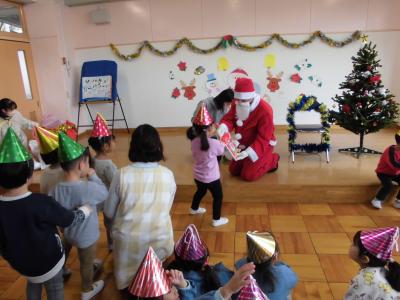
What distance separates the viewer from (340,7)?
4.97 meters

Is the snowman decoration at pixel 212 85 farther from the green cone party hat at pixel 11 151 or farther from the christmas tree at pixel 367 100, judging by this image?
the green cone party hat at pixel 11 151

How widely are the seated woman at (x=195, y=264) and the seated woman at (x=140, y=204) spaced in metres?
0.28

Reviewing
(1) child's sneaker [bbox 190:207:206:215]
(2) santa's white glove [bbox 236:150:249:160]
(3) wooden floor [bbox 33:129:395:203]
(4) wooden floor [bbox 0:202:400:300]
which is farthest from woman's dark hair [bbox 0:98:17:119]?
(2) santa's white glove [bbox 236:150:249:160]

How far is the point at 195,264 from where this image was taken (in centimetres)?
152

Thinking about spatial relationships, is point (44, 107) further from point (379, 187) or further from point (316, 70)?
point (379, 187)

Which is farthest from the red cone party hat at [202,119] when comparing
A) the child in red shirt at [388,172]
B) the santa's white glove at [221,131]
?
the child in red shirt at [388,172]

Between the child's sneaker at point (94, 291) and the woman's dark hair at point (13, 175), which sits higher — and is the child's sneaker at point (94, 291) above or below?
below

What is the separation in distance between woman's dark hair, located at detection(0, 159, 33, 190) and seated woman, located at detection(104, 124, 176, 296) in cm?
46

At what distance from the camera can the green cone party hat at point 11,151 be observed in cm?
137

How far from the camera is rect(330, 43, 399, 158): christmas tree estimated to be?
3.68 metres

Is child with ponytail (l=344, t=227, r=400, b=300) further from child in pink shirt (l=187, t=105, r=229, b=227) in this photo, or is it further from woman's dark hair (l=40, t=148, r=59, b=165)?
woman's dark hair (l=40, t=148, r=59, b=165)

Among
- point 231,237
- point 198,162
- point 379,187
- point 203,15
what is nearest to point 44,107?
point 203,15

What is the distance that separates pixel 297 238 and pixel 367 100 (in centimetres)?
202

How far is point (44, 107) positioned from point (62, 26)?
1.39 meters
